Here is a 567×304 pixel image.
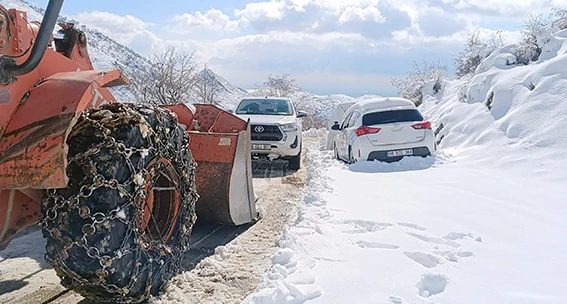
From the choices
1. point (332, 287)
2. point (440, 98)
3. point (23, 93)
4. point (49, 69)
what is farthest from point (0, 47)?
point (440, 98)

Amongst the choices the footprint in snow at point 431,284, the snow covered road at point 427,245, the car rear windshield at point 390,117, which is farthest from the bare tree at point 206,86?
the footprint in snow at point 431,284

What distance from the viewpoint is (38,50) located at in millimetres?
2287

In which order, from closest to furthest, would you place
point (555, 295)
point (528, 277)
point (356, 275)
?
point (555, 295) → point (528, 277) → point (356, 275)

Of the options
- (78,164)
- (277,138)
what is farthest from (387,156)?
(78,164)

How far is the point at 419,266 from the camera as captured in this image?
367 cm

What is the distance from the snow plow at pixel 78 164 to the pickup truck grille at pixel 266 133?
23.2 feet

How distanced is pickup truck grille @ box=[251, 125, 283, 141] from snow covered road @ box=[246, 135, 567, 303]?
3.39 meters

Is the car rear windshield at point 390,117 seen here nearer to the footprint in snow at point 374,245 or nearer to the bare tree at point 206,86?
the footprint in snow at point 374,245

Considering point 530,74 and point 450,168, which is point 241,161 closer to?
point 450,168

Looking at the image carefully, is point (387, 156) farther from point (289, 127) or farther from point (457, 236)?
point (457, 236)

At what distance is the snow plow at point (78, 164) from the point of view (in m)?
2.51

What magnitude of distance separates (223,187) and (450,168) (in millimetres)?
5443

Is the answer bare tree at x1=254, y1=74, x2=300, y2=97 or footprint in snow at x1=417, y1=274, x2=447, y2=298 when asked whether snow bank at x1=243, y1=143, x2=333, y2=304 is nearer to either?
footprint in snow at x1=417, y1=274, x2=447, y2=298

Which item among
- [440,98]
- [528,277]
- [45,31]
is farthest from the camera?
[440,98]
